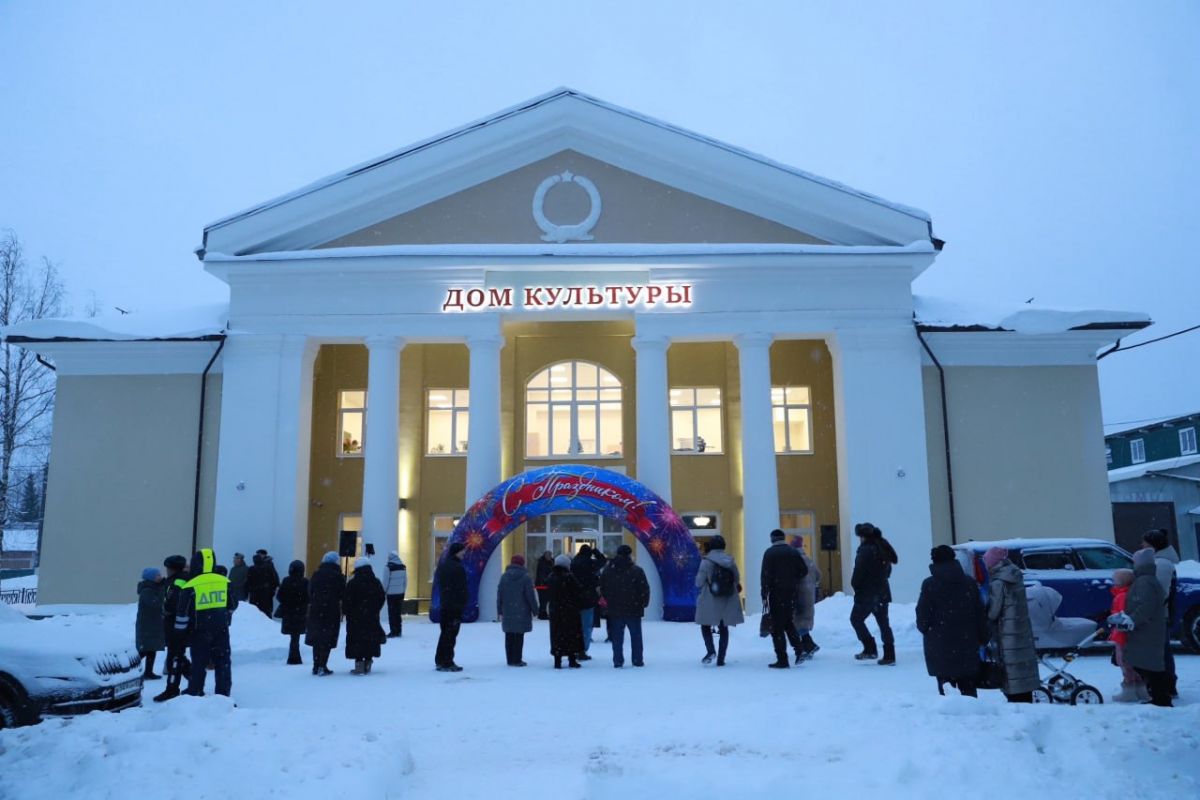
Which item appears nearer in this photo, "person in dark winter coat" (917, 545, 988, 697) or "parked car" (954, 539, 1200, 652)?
"person in dark winter coat" (917, 545, 988, 697)

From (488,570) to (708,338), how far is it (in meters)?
6.99

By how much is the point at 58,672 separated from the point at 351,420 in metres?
16.7

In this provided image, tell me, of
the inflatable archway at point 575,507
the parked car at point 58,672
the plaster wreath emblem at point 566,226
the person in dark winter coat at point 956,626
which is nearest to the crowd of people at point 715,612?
the person in dark winter coat at point 956,626

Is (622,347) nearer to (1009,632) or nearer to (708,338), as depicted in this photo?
(708,338)

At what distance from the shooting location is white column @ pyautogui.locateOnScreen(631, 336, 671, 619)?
2073cm

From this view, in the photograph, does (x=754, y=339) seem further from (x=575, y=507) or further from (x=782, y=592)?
(x=782, y=592)

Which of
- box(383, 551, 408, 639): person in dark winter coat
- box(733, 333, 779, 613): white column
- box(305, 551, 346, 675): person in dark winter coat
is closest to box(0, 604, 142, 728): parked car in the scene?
box(305, 551, 346, 675): person in dark winter coat

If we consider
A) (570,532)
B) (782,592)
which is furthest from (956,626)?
(570,532)

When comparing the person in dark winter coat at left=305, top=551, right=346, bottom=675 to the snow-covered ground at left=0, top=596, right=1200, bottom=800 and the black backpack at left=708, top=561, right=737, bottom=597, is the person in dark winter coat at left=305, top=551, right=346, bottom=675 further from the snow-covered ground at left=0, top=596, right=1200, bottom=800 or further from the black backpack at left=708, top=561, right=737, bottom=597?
the black backpack at left=708, top=561, right=737, bottom=597

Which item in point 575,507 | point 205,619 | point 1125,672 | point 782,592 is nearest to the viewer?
point 1125,672

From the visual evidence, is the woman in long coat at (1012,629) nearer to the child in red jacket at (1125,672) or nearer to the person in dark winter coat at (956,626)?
the person in dark winter coat at (956,626)

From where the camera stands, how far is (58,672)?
27.5 feet

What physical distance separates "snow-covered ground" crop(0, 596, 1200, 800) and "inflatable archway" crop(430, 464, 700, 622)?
9.10 meters

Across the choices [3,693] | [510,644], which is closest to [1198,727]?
[510,644]
